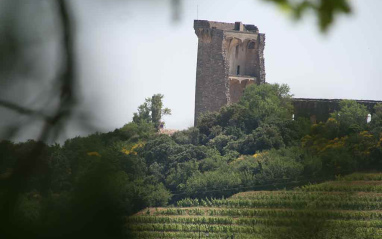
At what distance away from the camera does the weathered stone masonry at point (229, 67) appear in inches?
1468

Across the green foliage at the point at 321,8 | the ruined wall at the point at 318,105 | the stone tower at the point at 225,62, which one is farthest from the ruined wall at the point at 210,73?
the green foliage at the point at 321,8

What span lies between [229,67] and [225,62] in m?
1.13

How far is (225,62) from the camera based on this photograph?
1483 inches

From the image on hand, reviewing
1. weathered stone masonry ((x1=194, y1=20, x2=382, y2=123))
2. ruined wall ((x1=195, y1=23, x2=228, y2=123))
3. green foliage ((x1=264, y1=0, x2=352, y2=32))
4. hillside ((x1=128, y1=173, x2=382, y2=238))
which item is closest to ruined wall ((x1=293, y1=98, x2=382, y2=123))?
weathered stone masonry ((x1=194, y1=20, x2=382, y2=123))

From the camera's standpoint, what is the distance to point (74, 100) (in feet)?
4.17

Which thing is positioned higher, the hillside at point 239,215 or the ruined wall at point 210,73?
the ruined wall at point 210,73

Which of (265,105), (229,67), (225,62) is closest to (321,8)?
(265,105)

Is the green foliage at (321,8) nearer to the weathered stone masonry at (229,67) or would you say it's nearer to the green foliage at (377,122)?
the green foliage at (377,122)

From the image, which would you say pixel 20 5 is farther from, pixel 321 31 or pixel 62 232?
pixel 321 31

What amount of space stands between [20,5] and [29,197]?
0.90 ft

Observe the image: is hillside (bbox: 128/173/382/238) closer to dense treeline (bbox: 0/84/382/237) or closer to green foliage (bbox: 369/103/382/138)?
dense treeline (bbox: 0/84/382/237)

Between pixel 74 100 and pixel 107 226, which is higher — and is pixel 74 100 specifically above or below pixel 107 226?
above

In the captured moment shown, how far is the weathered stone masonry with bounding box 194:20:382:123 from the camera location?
37.3 meters

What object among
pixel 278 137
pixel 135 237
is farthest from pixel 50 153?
pixel 278 137
